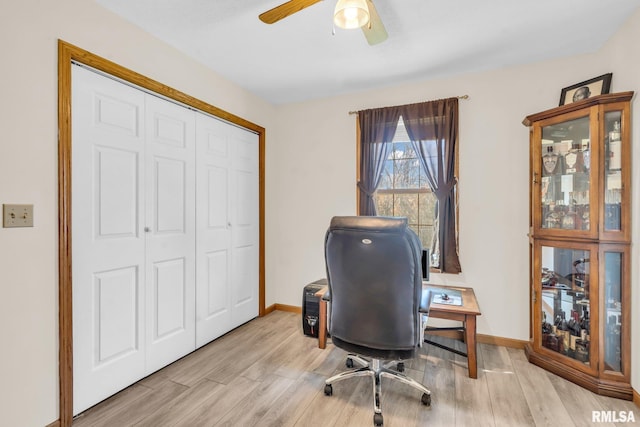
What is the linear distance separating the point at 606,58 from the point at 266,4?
8.51ft

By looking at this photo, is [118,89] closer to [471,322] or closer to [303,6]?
[303,6]

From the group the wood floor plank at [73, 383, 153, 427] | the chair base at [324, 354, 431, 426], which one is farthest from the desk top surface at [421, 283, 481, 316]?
the wood floor plank at [73, 383, 153, 427]

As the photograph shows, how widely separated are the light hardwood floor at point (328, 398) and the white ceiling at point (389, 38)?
2.53 meters

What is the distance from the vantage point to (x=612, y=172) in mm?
2014

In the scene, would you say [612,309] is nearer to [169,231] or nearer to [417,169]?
[417,169]

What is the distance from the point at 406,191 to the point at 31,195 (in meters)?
2.92

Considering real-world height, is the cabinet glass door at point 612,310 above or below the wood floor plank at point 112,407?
above

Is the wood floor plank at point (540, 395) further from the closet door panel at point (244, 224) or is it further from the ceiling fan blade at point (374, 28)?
the closet door panel at point (244, 224)

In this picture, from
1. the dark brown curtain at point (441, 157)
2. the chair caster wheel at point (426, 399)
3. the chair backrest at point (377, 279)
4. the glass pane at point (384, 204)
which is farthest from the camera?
the glass pane at point (384, 204)

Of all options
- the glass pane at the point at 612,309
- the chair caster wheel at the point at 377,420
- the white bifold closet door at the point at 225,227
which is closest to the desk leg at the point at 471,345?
the glass pane at the point at 612,309

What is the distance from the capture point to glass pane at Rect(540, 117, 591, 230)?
6.96 ft

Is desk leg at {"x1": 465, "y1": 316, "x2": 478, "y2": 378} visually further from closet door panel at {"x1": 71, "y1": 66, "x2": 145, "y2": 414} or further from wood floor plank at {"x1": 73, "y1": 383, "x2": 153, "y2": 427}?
closet door panel at {"x1": 71, "y1": 66, "x2": 145, "y2": 414}

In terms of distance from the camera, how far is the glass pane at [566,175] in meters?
2.12

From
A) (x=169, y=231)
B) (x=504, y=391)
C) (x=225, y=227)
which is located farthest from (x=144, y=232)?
(x=504, y=391)
